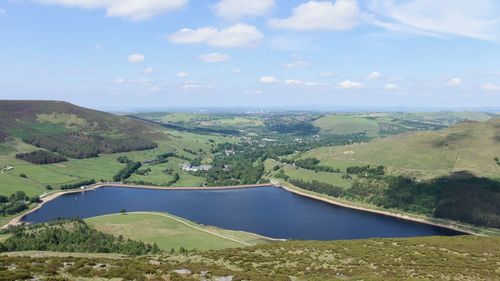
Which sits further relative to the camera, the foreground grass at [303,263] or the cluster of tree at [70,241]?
the cluster of tree at [70,241]

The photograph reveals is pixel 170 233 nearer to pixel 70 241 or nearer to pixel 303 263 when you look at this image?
pixel 70 241

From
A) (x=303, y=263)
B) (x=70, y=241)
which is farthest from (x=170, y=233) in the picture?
(x=303, y=263)

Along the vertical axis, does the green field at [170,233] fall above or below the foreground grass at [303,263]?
below

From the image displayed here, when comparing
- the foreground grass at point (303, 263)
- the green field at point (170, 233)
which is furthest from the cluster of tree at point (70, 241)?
the foreground grass at point (303, 263)

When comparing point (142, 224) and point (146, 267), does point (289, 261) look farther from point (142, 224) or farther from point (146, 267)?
point (142, 224)

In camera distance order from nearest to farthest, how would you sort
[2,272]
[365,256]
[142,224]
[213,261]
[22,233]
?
1. [2,272]
2. [213,261]
3. [365,256]
4. [22,233]
5. [142,224]

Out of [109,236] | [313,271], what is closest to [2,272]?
[313,271]

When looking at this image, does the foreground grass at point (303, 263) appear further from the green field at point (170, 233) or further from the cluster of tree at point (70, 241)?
the green field at point (170, 233)
